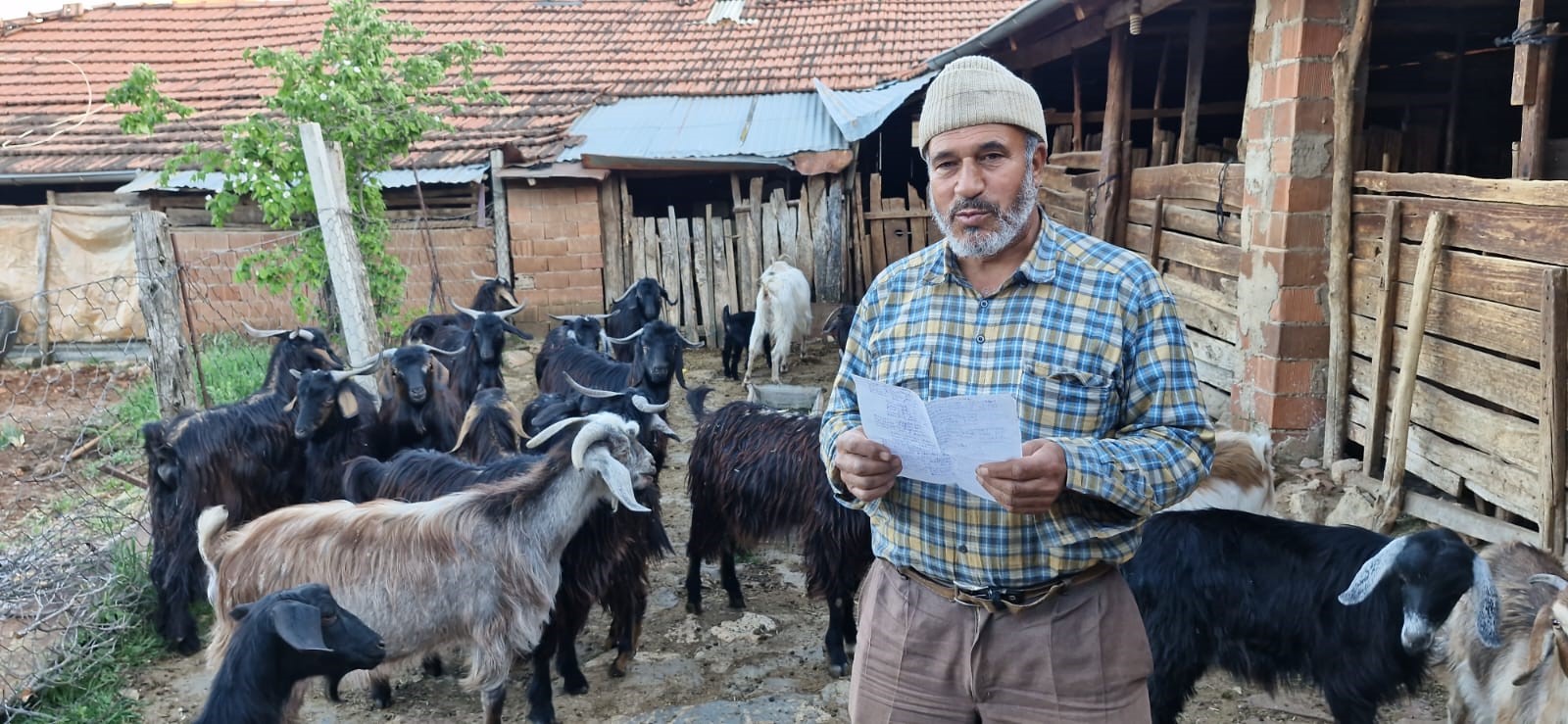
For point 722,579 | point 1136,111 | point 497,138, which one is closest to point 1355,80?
point 1136,111

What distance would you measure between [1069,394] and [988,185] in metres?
0.44

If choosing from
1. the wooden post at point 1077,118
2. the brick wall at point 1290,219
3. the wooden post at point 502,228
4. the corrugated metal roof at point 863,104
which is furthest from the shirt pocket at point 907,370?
the wooden post at point 502,228

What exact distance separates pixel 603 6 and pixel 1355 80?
15.6m

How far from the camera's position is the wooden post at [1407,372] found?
13.8 feet

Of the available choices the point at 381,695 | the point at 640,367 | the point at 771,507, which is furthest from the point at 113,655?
the point at 640,367

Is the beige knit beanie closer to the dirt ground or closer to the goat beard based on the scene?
the goat beard

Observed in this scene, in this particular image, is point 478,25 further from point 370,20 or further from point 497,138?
point 370,20

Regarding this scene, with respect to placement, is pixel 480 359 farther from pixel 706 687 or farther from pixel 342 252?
pixel 706 687

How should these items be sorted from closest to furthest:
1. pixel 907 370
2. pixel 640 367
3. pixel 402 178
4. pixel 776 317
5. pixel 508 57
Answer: pixel 907 370 < pixel 640 367 < pixel 776 317 < pixel 402 178 < pixel 508 57

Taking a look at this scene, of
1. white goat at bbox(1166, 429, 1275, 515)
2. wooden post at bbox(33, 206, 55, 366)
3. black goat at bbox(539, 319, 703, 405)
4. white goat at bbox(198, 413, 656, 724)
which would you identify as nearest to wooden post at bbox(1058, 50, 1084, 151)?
black goat at bbox(539, 319, 703, 405)

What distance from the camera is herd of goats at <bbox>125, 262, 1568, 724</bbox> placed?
318 centimetres

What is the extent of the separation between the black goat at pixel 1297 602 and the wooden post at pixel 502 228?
10.5 metres

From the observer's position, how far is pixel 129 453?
7.99m

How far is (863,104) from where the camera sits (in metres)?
13.2
